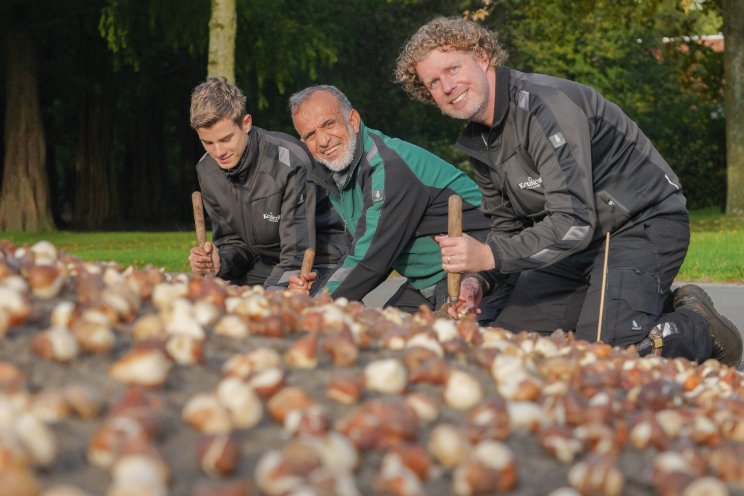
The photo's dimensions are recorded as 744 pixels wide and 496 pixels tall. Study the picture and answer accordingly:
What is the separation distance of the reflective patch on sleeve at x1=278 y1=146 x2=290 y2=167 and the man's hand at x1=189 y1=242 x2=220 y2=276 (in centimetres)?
65

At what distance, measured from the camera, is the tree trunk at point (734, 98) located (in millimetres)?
21922

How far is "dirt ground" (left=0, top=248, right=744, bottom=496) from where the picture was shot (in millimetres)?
1782

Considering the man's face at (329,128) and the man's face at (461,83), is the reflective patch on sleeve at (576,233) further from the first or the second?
the man's face at (329,128)

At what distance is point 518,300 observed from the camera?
18.7ft

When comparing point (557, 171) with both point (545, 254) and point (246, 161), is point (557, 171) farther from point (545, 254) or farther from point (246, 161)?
point (246, 161)

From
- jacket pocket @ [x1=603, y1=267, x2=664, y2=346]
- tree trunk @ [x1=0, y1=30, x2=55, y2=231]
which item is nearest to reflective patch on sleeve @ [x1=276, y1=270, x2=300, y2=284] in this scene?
jacket pocket @ [x1=603, y1=267, x2=664, y2=346]

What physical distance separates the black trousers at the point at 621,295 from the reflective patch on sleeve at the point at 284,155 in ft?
5.03

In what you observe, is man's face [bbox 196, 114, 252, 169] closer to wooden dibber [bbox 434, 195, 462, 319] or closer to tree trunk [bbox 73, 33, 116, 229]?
wooden dibber [bbox 434, 195, 462, 319]

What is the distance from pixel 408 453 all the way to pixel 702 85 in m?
31.8

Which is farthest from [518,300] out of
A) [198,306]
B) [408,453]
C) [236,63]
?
[236,63]

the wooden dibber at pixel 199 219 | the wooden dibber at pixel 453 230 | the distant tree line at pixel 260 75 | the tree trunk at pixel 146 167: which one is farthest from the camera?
the tree trunk at pixel 146 167

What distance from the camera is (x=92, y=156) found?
28.2m

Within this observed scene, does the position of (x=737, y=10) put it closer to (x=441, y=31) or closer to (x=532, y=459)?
(x=441, y=31)

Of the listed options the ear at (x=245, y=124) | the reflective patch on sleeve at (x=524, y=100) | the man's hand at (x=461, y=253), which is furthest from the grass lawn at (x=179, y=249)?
the man's hand at (x=461, y=253)
